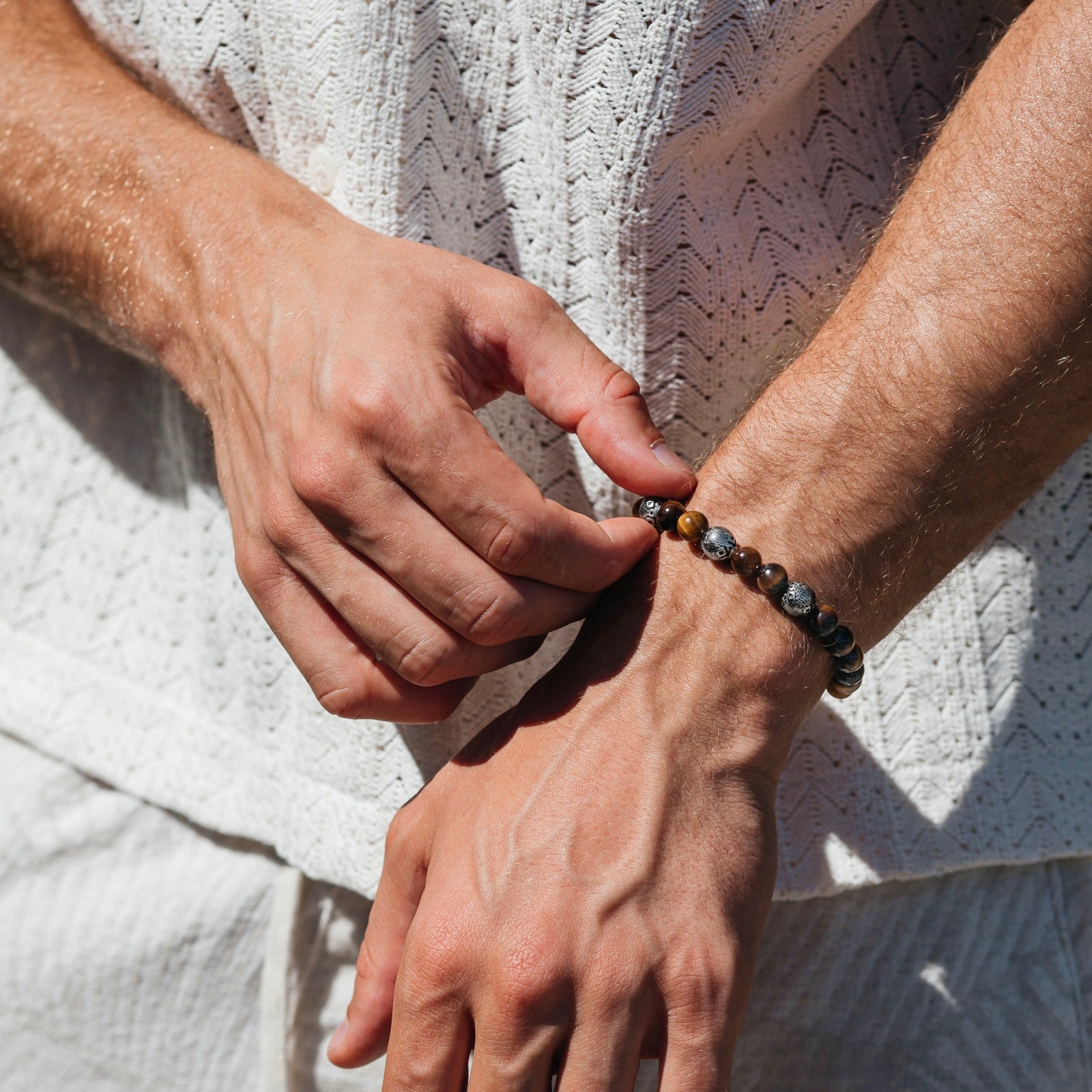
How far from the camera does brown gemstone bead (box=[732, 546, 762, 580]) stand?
2.85ft

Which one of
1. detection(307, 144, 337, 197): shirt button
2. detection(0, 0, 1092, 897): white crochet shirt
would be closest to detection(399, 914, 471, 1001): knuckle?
detection(0, 0, 1092, 897): white crochet shirt

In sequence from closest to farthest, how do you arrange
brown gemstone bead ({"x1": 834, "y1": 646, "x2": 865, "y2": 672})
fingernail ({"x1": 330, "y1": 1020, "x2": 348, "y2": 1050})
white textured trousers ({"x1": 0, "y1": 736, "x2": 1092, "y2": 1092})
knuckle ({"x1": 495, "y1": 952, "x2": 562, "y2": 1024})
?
knuckle ({"x1": 495, "y1": 952, "x2": 562, "y2": 1024})
brown gemstone bead ({"x1": 834, "y1": 646, "x2": 865, "y2": 672})
fingernail ({"x1": 330, "y1": 1020, "x2": 348, "y2": 1050})
white textured trousers ({"x1": 0, "y1": 736, "x2": 1092, "y2": 1092})

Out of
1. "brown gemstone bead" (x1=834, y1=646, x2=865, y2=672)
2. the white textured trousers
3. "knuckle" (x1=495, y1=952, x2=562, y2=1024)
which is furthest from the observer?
the white textured trousers

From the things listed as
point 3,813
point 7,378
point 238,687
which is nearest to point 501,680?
point 238,687

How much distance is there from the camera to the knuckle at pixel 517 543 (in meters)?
0.83

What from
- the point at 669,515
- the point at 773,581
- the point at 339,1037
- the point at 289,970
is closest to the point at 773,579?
the point at 773,581

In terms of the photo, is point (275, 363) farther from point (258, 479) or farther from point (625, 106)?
point (625, 106)

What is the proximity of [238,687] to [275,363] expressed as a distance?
22.9 inches

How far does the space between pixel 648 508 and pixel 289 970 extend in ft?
2.82

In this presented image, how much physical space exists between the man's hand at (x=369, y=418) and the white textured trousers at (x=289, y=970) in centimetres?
57

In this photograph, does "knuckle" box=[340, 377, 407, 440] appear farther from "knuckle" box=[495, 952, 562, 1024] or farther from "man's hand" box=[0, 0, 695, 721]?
"knuckle" box=[495, 952, 562, 1024]

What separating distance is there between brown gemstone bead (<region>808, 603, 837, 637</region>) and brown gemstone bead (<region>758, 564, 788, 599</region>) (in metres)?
0.04

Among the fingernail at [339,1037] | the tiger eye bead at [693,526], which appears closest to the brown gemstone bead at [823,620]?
the tiger eye bead at [693,526]

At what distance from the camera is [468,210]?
1.12 meters
